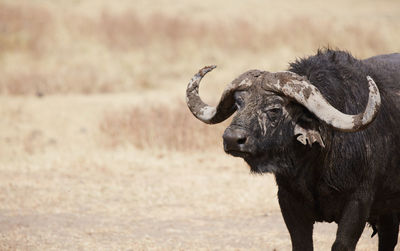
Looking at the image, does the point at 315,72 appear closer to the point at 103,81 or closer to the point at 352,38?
the point at 103,81

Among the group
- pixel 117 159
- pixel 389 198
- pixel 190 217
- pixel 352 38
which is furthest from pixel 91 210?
pixel 352 38

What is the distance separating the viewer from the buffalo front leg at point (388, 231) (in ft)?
23.4

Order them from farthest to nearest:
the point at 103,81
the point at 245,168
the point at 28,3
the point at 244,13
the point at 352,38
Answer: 1. the point at 244,13
2. the point at 28,3
3. the point at 352,38
4. the point at 103,81
5. the point at 245,168

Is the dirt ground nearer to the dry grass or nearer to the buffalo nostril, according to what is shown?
the buffalo nostril

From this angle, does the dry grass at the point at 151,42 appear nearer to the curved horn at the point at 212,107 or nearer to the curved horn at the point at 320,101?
the curved horn at the point at 212,107

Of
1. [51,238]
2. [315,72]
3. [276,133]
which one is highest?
[315,72]

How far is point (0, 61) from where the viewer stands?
21312mm

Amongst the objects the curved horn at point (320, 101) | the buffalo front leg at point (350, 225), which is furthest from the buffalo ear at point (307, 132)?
the buffalo front leg at point (350, 225)

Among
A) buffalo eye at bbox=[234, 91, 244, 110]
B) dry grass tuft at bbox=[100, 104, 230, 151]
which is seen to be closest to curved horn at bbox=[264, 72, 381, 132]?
buffalo eye at bbox=[234, 91, 244, 110]

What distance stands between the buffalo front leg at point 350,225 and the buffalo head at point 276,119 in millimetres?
584

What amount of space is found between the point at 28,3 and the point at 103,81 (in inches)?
306

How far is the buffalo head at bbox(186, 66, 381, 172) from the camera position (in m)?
5.50

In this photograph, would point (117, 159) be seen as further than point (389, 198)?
Yes

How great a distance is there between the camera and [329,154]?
586cm
